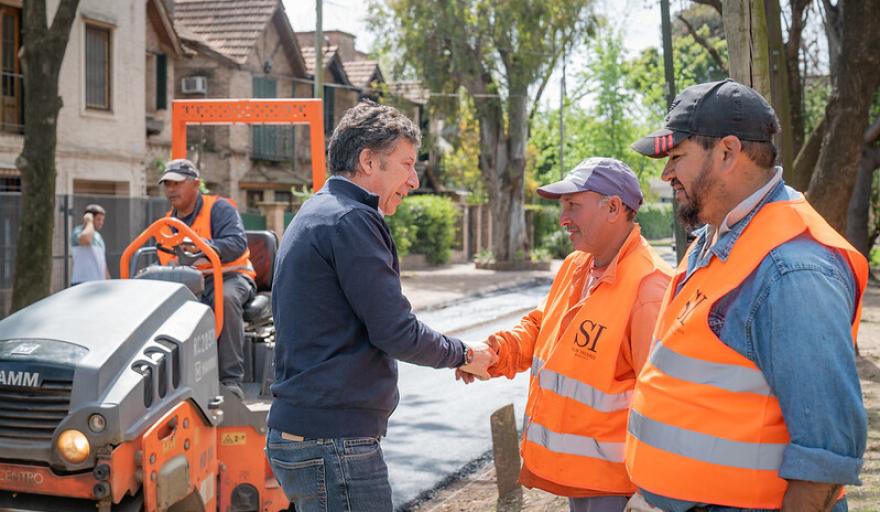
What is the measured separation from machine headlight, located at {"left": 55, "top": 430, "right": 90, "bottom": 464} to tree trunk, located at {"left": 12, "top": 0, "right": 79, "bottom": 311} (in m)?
8.38

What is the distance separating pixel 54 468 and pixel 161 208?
16.5 meters

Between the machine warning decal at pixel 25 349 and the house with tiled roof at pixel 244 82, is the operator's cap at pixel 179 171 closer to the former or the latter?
the machine warning decal at pixel 25 349

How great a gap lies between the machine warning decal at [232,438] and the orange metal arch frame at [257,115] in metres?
2.09

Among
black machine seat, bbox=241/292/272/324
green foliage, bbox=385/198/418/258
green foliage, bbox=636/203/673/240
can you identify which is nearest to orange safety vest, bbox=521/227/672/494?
black machine seat, bbox=241/292/272/324

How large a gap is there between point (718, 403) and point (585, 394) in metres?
1.02

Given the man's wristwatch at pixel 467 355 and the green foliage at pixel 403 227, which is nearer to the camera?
the man's wristwatch at pixel 467 355

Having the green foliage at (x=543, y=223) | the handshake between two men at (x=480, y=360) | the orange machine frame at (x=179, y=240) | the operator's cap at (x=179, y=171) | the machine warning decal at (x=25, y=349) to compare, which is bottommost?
the handshake between two men at (x=480, y=360)

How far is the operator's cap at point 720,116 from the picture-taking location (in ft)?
8.87

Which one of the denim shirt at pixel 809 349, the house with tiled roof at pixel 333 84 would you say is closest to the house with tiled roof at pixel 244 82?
the house with tiled roof at pixel 333 84

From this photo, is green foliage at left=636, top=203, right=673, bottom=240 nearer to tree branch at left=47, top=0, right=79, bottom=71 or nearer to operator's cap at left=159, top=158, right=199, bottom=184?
tree branch at left=47, top=0, right=79, bottom=71

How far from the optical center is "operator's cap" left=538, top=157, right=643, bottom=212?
381 centimetres

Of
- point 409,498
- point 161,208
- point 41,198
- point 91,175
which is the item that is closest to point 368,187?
point 409,498

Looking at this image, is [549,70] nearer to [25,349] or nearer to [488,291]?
[488,291]

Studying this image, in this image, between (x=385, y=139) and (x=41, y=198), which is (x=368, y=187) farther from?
(x=41, y=198)
